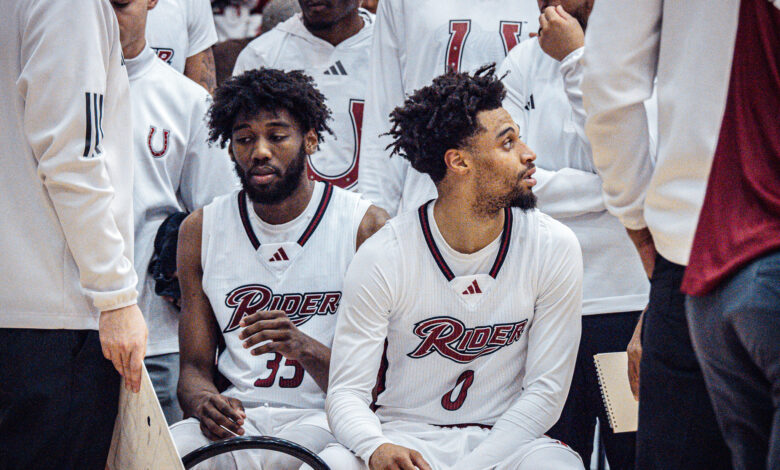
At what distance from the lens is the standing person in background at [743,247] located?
1.42m

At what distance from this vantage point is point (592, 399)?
10.7ft

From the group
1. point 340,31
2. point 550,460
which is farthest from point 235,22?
point 550,460

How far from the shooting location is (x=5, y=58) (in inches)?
86.7

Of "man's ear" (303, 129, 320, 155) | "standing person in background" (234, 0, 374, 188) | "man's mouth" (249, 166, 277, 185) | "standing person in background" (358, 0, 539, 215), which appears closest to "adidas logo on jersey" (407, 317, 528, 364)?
"standing person in background" (358, 0, 539, 215)

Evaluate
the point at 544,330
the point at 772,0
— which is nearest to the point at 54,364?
the point at 544,330

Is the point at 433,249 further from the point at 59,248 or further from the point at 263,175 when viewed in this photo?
the point at 59,248

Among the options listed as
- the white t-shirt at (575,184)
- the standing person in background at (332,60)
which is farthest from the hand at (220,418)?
the standing person in background at (332,60)

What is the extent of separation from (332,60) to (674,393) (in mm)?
2792

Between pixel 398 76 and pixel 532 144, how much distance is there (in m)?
0.75

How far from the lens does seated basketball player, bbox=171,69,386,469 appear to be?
307 centimetres

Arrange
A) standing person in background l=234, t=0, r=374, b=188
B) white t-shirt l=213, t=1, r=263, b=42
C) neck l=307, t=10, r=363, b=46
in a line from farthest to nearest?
white t-shirt l=213, t=1, r=263, b=42 < neck l=307, t=10, r=363, b=46 < standing person in background l=234, t=0, r=374, b=188

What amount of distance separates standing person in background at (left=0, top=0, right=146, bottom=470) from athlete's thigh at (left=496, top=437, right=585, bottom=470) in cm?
110

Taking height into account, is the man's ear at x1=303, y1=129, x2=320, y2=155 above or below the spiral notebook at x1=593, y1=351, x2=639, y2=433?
above

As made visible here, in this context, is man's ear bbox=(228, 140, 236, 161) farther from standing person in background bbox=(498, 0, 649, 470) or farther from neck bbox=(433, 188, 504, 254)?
standing person in background bbox=(498, 0, 649, 470)
